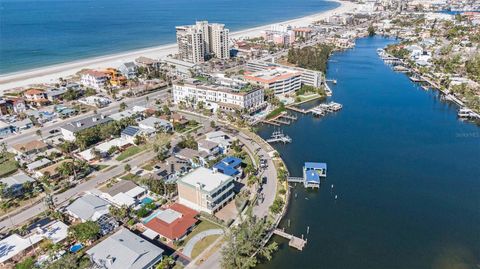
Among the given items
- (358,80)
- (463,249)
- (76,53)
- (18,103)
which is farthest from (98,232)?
(76,53)

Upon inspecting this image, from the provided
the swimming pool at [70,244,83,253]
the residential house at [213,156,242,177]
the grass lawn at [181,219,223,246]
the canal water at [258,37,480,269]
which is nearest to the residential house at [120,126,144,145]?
the residential house at [213,156,242,177]

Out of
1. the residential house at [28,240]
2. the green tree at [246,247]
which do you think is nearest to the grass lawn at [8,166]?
the residential house at [28,240]

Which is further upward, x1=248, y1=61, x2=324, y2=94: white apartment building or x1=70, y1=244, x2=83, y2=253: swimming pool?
x1=248, y1=61, x2=324, y2=94: white apartment building

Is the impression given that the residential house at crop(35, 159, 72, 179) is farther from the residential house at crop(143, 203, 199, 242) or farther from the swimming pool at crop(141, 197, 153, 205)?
the residential house at crop(143, 203, 199, 242)

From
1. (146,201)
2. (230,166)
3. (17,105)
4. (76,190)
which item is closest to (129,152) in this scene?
(76,190)

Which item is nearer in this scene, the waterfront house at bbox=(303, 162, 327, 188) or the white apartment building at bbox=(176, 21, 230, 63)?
the waterfront house at bbox=(303, 162, 327, 188)

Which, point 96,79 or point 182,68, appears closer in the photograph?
point 96,79

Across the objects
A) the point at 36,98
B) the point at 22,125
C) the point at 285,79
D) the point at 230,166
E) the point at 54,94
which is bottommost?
the point at 230,166

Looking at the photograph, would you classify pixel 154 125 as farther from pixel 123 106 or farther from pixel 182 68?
pixel 182 68
